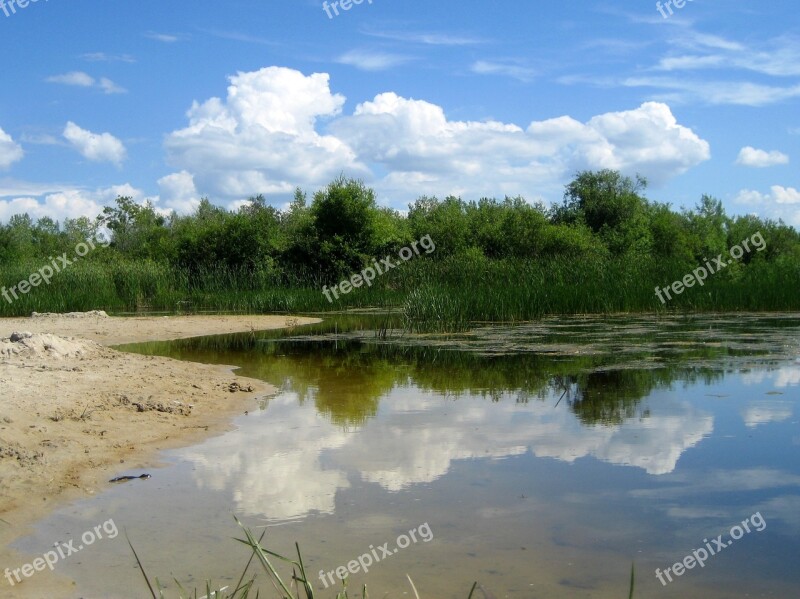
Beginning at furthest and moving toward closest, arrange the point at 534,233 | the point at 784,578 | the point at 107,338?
the point at 534,233 < the point at 107,338 < the point at 784,578

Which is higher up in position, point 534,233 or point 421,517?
point 534,233

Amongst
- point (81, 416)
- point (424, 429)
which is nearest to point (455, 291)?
point (424, 429)

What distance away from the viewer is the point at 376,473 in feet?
18.2

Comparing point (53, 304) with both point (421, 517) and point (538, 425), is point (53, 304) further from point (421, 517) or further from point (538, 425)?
point (421, 517)

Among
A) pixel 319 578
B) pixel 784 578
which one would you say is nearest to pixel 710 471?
pixel 784 578

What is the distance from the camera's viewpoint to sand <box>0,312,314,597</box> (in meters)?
4.93

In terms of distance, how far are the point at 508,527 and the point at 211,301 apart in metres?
23.2
